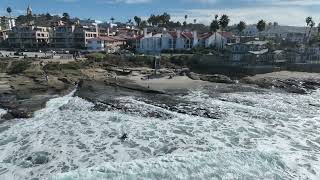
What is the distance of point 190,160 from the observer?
25.5 m

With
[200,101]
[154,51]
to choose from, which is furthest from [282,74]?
[154,51]

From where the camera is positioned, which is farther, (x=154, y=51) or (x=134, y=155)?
(x=154, y=51)

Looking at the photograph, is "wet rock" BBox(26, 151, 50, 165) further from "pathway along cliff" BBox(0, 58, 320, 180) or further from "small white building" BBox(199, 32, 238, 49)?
"small white building" BBox(199, 32, 238, 49)

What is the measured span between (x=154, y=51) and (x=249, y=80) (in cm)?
4072

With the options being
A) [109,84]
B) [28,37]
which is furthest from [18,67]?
[28,37]

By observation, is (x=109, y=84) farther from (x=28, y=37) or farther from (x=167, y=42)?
(x=28, y=37)

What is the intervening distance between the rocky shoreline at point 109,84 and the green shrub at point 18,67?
3.14 feet

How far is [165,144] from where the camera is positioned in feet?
95.2

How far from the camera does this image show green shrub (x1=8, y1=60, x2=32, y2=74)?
6239 cm

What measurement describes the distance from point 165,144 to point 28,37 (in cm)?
9486

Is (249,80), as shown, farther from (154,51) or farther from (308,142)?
(154,51)

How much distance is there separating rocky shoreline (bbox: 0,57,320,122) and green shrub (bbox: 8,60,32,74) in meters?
0.96

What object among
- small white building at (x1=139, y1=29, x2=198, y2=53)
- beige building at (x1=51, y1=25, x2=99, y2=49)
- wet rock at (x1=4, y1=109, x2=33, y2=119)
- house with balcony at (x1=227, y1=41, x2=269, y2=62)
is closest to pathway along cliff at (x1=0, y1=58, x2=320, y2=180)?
wet rock at (x1=4, y1=109, x2=33, y2=119)

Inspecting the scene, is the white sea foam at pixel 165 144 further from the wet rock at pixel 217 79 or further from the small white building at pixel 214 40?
the small white building at pixel 214 40
